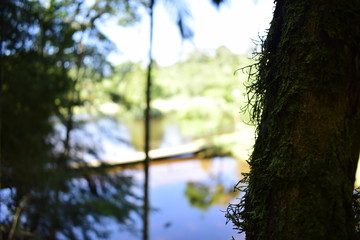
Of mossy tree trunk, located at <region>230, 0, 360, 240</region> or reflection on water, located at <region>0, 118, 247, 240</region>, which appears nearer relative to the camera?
mossy tree trunk, located at <region>230, 0, 360, 240</region>

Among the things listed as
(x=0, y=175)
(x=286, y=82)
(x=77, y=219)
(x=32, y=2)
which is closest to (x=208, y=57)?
(x=77, y=219)

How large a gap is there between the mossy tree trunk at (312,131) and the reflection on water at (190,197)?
6310 mm

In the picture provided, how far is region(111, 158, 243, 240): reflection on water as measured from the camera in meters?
10.2

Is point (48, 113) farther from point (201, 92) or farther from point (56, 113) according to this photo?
point (201, 92)

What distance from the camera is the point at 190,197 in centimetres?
1345

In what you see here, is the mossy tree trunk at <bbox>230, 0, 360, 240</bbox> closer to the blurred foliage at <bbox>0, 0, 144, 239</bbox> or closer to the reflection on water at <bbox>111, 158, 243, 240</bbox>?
the blurred foliage at <bbox>0, 0, 144, 239</bbox>

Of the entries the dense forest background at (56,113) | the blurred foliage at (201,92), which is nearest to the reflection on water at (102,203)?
the dense forest background at (56,113)

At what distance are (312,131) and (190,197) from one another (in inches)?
509

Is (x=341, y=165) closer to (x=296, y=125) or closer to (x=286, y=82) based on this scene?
(x=296, y=125)

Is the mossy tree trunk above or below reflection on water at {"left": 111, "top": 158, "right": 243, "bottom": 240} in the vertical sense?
below

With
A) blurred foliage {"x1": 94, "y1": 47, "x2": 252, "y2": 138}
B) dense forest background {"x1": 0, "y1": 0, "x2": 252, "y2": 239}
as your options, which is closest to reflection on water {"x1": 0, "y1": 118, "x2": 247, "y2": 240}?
dense forest background {"x1": 0, "y1": 0, "x2": 252, "y2": 239}

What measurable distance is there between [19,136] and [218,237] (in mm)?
6649

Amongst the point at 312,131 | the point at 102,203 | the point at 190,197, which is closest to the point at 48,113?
the point at 102,203

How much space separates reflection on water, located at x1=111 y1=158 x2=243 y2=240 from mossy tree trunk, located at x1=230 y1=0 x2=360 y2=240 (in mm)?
6310
